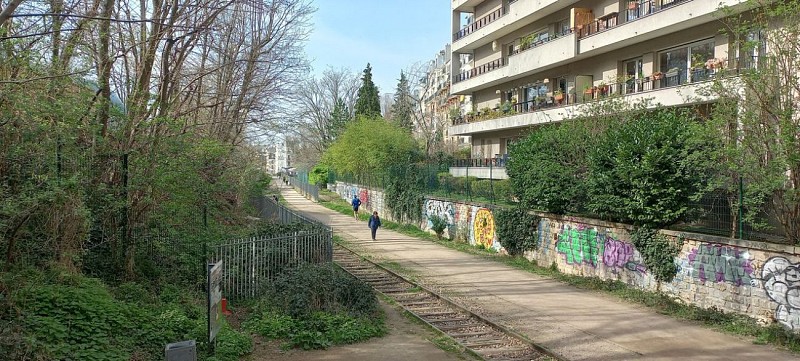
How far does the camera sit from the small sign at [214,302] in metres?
7.90

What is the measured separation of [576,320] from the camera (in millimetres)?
11562

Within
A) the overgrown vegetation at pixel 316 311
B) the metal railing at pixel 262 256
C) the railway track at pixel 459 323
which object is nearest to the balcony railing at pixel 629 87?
the railway track at pixel 459 323

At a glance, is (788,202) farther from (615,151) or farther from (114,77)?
(114,77)

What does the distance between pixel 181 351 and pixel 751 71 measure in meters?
10.9

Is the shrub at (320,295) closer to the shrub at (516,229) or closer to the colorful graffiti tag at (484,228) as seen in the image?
the shrub at (516,229)

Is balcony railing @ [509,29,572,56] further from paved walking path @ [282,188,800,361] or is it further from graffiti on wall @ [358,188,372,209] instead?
graffiti on wall @ [358,188,372,209]

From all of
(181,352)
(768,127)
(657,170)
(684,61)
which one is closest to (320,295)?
(181,352)

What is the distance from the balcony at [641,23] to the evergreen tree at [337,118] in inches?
1841

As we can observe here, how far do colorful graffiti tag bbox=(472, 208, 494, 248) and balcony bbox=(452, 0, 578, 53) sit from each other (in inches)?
437

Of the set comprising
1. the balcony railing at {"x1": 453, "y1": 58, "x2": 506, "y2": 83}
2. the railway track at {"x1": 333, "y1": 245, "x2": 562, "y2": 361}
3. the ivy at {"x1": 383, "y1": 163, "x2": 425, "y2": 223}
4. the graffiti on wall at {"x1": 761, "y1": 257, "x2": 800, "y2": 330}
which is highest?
the balcony railing at {"x1": 453, "y1": 58, "x2": 506, "y2": 83}

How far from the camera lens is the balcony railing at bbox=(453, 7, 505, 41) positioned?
32753 mm

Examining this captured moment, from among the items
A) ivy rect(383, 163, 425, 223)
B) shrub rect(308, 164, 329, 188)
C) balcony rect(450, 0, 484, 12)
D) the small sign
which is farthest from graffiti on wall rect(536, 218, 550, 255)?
shrub rect(308, 164, 329, 188)

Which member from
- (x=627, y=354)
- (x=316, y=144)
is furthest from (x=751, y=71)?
(x=316, y=144)

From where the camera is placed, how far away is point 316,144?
3088 inches
